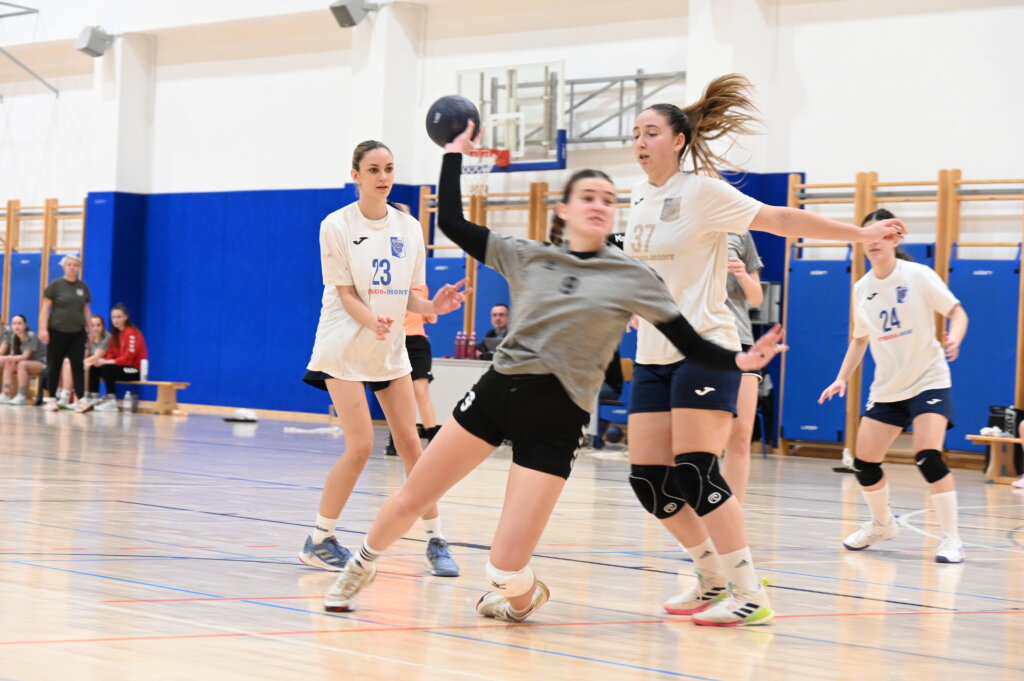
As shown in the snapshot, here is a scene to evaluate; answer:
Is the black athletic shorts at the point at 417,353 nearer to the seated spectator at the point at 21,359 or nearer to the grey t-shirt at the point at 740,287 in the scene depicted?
the grey t-shirt at the point at 740,287

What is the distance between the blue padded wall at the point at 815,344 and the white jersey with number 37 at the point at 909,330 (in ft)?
24.6

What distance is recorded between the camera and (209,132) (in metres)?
19.3

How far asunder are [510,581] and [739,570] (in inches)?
31.9

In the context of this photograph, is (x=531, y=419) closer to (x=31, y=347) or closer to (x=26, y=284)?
(x=31, y=347)

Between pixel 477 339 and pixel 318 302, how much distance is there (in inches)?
120

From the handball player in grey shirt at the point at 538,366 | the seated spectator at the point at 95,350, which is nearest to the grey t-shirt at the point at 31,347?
the seated spectator at the point at 95,350

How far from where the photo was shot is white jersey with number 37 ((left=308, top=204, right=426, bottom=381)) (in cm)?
498

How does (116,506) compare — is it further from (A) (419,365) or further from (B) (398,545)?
(A) (419,365)

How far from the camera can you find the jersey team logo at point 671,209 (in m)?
4.31

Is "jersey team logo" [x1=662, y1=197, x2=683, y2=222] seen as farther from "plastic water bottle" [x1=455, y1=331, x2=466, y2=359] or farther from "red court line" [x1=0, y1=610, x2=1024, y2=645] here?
"plastic water bottle" [x1=455, y1=331, x2=466, y2=359]

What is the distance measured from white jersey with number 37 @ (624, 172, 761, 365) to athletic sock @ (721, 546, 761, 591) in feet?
2.19

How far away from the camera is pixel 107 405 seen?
16.9 m

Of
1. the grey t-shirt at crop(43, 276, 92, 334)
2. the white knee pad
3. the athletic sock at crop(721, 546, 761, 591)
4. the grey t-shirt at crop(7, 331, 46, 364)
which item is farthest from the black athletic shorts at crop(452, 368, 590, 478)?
the grey t-shirt at crop(7, 331, 46, 364)

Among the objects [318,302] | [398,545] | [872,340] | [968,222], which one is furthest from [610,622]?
[318,302]
